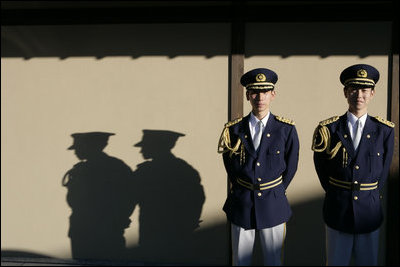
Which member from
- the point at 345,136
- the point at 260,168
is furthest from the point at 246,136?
the point at 345,136

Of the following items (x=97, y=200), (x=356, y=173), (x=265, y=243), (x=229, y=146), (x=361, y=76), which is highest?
(x=361, y=76)

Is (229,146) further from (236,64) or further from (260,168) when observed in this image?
(236,64)

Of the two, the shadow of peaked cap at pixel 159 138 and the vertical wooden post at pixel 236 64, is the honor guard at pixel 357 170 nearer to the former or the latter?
the vertical wooden post at pixel 236 64

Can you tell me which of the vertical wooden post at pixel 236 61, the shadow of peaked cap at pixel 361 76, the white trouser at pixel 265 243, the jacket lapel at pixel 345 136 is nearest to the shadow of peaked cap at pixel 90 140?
the vertical wooden post at pixel 236 61

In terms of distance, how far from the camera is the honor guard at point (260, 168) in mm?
3082

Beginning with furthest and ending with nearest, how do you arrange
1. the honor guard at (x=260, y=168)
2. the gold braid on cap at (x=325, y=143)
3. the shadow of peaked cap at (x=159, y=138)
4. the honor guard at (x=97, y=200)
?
the honor guard at (x=97, y=200) → the shadow of peaked cap at (x=159, y=138) → the honor guard at (x=260, y=168) → the gold braid on cap at (x=325, y=143)

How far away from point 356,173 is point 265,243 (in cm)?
84

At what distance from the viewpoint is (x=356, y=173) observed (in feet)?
9.48

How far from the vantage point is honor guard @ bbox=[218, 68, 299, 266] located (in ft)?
10.1

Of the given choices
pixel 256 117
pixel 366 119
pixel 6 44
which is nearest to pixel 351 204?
pixel 366 119

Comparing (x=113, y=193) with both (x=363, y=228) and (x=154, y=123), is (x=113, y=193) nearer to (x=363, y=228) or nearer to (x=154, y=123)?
(x=154, y=123)

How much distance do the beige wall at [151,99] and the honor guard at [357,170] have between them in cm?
108

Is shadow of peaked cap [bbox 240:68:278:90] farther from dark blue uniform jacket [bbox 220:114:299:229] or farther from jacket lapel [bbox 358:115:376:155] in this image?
jacket lapel [bbox 358:115:376:155]

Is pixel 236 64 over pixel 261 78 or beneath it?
over
